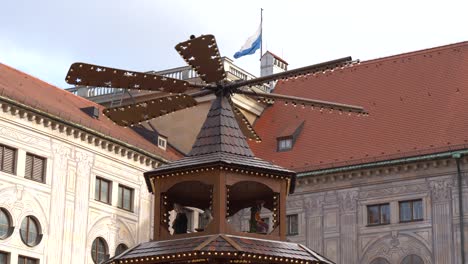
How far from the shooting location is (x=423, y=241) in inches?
A: 2044

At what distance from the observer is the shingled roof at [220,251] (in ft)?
82.4

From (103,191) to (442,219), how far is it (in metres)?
14.6

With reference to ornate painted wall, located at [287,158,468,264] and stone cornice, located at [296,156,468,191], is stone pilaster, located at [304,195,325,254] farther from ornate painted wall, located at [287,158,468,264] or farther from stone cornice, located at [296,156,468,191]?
stone cornice, located at [296,156,468,191]

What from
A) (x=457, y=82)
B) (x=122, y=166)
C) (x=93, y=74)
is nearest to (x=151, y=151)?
(x=122, y=166)

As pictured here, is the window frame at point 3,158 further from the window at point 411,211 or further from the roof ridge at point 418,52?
the roof ridge at point 418,52

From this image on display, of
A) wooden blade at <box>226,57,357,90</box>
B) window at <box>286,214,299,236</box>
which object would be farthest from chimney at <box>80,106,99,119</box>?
wooden blade at <box>226,57,357,90</box>

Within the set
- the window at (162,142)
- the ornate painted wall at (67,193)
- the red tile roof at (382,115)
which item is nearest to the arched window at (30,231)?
the ornate painted wall at (67,193)

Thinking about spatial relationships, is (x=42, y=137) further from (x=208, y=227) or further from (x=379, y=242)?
(x=208, y=227)

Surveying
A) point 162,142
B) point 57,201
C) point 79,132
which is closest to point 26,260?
point 57,201

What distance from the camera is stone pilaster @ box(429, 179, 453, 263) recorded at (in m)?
51.3

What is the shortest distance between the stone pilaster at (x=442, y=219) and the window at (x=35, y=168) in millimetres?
16640

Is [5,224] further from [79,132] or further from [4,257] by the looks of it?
[79,132]

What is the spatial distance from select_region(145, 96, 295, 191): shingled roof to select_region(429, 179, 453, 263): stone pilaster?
25.3 metres

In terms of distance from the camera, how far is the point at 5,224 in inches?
1843
